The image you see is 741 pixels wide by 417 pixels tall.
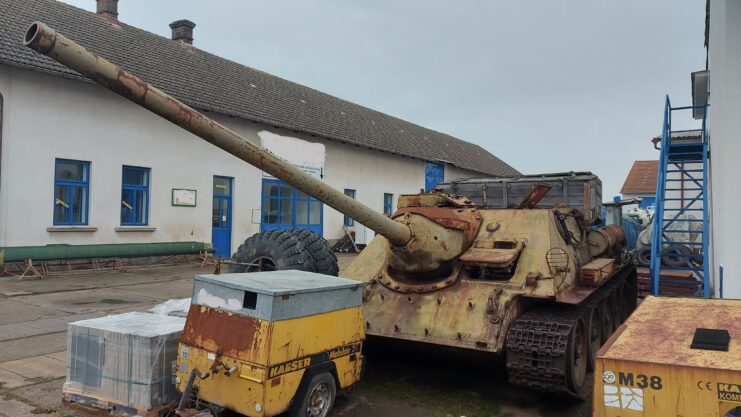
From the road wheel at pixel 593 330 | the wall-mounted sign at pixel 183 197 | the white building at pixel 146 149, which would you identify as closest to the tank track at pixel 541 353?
the road wheel at pixel 593 330

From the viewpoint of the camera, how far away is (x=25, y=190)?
1248 cm

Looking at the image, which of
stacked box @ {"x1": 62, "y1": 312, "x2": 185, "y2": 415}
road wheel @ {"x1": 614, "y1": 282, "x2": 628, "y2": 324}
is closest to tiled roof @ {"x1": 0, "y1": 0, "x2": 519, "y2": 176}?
stacked box @ {"x1": 62, "y1": 312, "x2": 185, "y2": 415}

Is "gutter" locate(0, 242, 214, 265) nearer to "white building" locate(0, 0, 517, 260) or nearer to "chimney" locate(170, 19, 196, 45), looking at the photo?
"white building" locate(0, 0, 517, 260)

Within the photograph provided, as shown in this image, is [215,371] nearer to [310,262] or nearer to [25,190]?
[310,262]

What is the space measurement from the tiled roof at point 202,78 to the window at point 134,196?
238 centimetres

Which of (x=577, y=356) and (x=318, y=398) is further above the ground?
(x=577, y=356)

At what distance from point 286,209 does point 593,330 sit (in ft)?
48.2

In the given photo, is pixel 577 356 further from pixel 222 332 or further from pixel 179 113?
pixel 179 113

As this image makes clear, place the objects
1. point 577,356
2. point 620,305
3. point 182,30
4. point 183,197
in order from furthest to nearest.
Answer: point 182,30, point 183,197, point 620,305, point 577,356

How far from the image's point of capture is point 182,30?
20875 mm

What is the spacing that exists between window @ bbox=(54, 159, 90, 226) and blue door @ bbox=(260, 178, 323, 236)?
5.87m

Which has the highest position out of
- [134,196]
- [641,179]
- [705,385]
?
[641,179]

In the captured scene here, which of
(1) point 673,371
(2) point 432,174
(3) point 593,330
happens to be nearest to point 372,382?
(3) point 593,330

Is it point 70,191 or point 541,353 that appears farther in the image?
point 70,191
